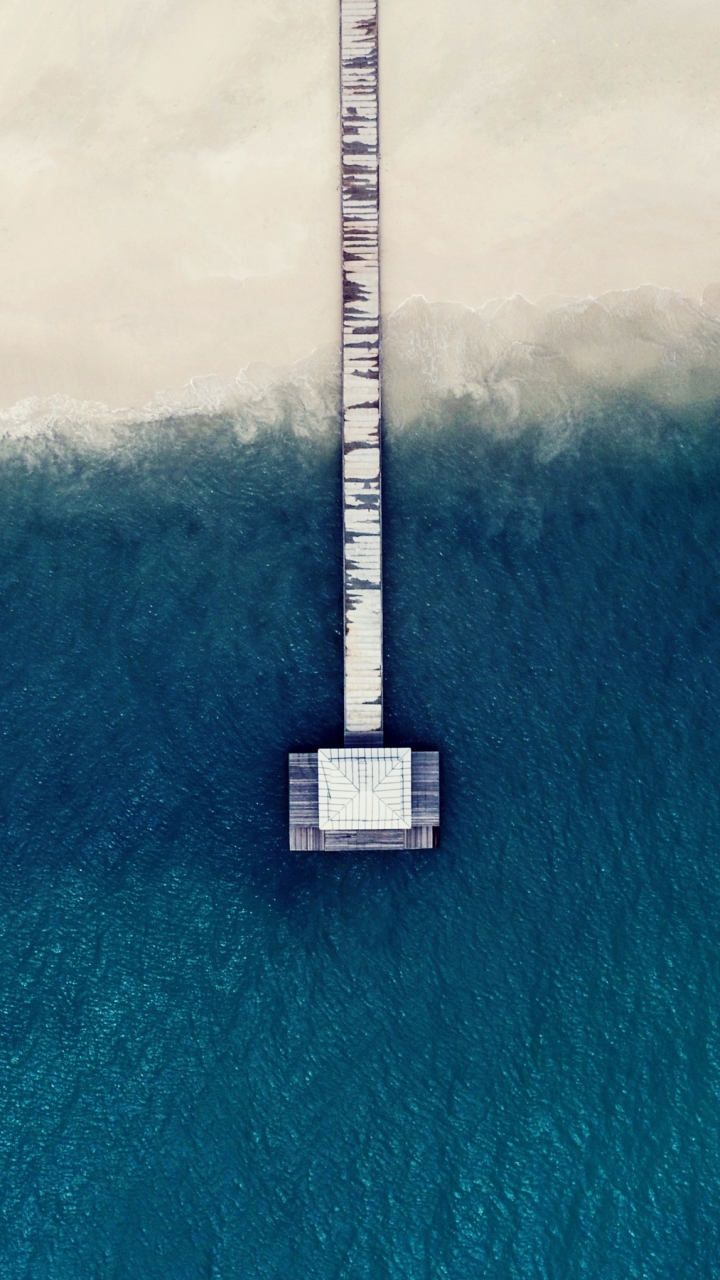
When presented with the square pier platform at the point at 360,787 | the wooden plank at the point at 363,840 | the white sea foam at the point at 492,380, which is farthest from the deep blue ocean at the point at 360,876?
the square pier platform at the point at 360,787

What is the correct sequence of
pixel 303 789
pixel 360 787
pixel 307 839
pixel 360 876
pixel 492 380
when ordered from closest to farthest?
pixel 360 787 < pixel 303 789 < pixel 307 839 < pixel 360 876 < pixel 492 380

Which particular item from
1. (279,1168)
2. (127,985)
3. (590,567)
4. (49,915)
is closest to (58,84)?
(590,567)

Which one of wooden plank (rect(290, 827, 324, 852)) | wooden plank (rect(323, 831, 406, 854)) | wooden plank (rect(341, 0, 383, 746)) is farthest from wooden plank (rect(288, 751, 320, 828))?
wooden plank (rect(341, 0, 383, 746))

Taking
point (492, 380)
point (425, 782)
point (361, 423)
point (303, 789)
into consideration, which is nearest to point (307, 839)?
point (303, 789)

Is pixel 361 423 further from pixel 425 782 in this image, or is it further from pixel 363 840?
pixel 363 840

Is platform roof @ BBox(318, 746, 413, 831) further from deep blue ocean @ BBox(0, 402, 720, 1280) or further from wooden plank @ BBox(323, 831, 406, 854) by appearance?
deep blue ocean @ BBox(0, 402, 720, 1280)

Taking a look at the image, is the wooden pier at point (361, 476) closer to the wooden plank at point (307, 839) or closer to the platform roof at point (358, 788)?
the wooden plank at point (307, 839)
